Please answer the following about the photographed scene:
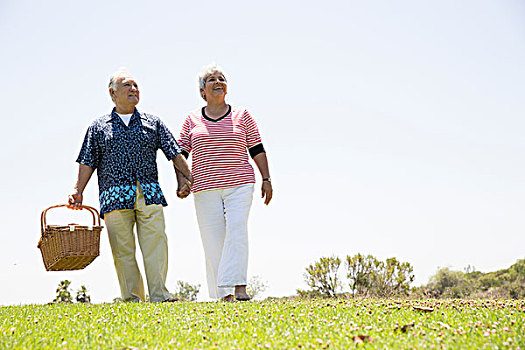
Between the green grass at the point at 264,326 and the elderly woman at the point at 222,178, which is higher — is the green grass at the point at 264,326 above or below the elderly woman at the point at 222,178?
below

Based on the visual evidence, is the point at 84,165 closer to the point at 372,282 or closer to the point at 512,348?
the point at 512,348

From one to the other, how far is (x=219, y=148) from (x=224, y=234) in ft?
3.62

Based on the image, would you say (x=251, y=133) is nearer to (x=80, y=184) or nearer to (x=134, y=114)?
(x=134, y=114)

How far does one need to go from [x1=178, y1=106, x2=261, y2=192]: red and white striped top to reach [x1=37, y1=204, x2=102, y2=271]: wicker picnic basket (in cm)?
149

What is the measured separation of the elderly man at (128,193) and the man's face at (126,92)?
12 millimetres

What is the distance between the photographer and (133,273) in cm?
657

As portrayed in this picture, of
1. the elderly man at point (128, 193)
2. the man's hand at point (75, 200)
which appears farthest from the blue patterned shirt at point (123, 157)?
the man's hand at point (75, 200)

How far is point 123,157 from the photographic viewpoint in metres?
6.48

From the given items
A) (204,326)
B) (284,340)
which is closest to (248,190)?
(204,326)

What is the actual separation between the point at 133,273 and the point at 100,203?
0.94 m

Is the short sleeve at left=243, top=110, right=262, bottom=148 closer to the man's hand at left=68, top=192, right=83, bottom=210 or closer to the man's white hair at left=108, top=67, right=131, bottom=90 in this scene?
the man's white hair at left=108, top=67, right=131, bottom=90

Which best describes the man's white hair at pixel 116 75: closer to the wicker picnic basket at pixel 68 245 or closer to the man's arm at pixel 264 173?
the wicker picnic basket at pixel 68 245

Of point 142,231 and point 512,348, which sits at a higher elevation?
point 142,231

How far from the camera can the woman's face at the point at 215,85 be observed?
713 centimetres
